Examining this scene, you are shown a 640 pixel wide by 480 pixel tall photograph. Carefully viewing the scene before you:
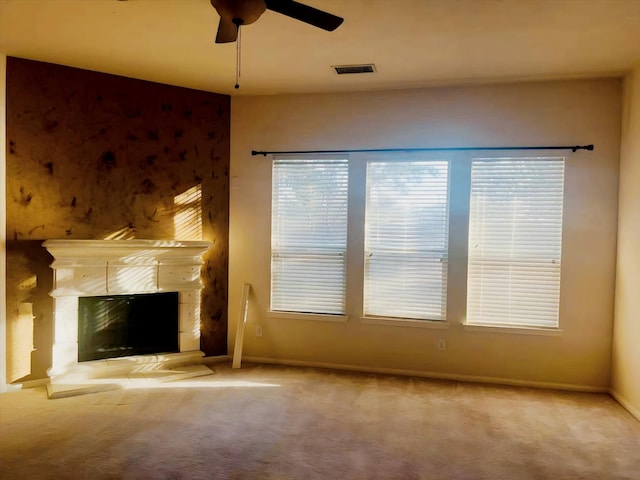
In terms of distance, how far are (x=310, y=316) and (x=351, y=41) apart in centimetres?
260

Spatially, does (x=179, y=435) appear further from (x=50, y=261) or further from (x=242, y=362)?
(x=50, y=261)

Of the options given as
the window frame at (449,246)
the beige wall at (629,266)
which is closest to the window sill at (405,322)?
the window frame at (449,246)

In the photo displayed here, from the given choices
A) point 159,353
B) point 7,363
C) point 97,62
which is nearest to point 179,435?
point 159,353

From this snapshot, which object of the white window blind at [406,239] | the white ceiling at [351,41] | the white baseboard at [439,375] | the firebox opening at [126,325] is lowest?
the white baseboard at [439,375]

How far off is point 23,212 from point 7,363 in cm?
129

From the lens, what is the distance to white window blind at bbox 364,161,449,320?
14.1 feet

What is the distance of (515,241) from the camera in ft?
13.5

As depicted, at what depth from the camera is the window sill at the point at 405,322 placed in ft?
14.1

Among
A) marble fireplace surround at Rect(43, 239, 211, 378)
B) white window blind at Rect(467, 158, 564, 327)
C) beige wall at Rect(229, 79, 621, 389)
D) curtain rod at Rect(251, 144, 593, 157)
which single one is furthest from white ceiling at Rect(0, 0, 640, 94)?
marble fireplace surround at Rect(43, 239, 211, 378)

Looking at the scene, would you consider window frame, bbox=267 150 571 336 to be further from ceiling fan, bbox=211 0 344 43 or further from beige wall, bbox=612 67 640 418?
ceiling fan, bbox=211 0 344 43

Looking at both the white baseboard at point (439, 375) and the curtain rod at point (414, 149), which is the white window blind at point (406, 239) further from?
the white baseboard at point (439, 375)

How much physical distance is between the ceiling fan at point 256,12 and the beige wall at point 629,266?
2836 millimetres

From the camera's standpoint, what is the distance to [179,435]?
3066 millimetres

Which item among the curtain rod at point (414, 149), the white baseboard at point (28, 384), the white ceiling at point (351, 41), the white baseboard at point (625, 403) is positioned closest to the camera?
the white ceiling at point (351, 41)
